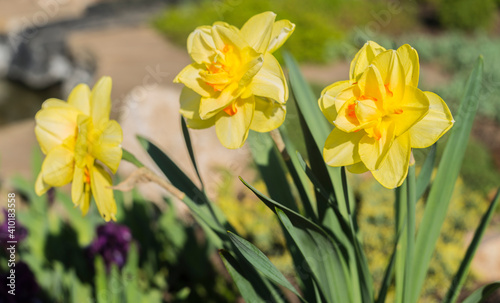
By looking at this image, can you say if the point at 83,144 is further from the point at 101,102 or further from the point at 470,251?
the point at 470,251

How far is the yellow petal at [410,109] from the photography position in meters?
0.69

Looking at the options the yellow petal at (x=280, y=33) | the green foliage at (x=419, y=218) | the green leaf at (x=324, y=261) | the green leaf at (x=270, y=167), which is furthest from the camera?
the green foliage at (x=419, y=218)

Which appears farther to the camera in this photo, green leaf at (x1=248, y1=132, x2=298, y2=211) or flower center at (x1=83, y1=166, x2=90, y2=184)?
green leaf at (x1=248, y1=132, x2=298, y2=211)

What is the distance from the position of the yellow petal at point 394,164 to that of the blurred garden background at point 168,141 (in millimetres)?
285

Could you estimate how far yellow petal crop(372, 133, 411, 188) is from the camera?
27.9 inches

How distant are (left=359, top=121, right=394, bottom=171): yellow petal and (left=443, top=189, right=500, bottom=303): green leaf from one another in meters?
0.48

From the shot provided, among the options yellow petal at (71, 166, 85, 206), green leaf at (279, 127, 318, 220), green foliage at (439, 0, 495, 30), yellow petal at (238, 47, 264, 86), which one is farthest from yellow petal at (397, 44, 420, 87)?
green foliage at (439, 0, 495, 30)

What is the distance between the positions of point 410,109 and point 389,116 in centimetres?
3

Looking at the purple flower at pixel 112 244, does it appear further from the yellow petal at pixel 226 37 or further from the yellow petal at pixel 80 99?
the yellow petal at pixel 226 37

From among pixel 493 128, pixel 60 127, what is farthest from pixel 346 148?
pixel 493 128

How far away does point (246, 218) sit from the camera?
243 centimetres

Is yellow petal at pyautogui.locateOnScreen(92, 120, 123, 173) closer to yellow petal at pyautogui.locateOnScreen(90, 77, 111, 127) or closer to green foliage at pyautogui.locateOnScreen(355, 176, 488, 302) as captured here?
yellow petal at pyautogui.locateOnScreen(90, 77, 111, 127)

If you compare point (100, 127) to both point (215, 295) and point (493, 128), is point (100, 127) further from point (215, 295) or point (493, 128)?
point (493, 128)

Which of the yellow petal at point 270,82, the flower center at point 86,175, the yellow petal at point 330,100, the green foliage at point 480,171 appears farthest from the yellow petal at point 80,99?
the green foliage at point 480,171
